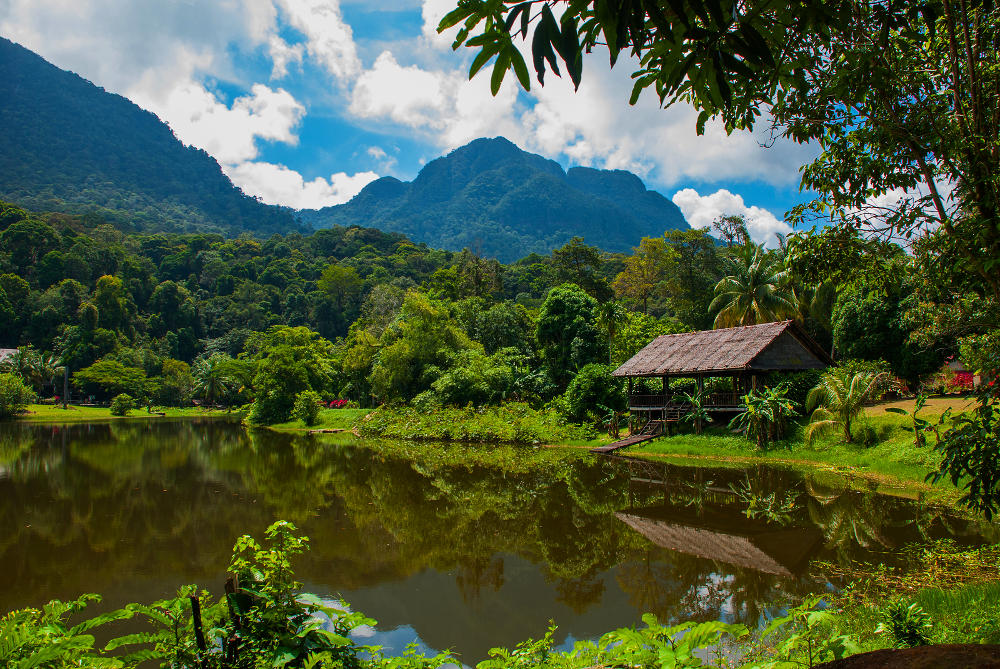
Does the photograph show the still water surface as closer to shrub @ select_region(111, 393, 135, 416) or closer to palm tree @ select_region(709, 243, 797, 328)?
palm tree @ select_region(709, 243, 797, 328)

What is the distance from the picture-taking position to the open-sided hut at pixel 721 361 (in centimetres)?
1806

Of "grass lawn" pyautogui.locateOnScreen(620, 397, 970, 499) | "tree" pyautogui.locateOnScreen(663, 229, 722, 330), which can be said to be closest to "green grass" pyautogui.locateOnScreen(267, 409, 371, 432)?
"grass lawn" pyautogui.locateOnScreen(620, 397, 970, 499)

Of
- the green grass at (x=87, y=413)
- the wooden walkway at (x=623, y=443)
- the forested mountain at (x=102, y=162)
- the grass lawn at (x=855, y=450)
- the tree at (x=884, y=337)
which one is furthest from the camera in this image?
the forested mountain at (x=102, y=162)

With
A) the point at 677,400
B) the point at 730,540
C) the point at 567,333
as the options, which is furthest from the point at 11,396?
the point at 730,540

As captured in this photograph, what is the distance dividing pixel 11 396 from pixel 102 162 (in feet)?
458

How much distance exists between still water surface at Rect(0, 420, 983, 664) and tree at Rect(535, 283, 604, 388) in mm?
12041

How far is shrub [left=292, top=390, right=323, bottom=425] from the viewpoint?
31834 millimetres

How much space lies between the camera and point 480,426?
23516mm

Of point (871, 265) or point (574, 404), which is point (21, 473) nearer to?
point (574, 404)

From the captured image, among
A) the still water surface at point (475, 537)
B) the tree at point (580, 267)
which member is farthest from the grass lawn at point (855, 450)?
the tree at point (580, 267)

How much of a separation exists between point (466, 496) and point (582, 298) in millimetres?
18365

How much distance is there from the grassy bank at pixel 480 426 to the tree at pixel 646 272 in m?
16.8

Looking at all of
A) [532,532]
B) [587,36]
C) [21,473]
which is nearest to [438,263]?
[21,473]

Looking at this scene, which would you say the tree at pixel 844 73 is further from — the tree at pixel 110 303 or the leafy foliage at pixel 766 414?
the tree at pixel 110 303
